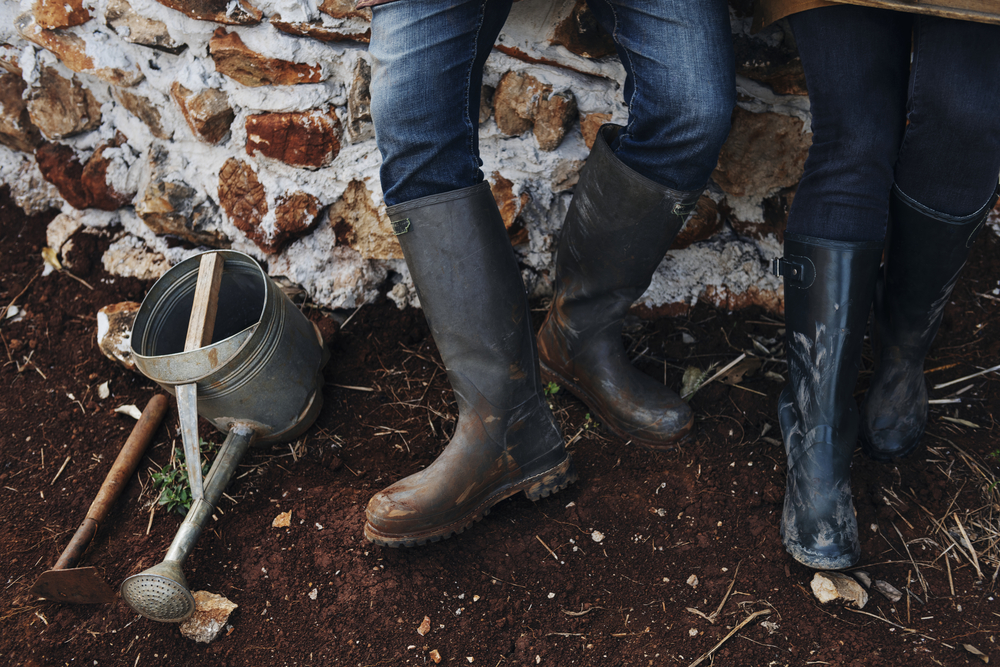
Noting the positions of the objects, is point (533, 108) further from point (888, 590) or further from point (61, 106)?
point (61, 106)

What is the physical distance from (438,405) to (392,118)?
0.83m

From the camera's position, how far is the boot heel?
1.47m

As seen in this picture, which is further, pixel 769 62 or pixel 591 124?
pixel 591 124

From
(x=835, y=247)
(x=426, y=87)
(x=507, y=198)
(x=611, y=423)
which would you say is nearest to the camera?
(x=426, y=87)

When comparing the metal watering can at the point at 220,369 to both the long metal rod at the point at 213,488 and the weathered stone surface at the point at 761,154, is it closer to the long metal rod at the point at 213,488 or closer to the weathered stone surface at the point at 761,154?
the long metal rod at the point at 213,488

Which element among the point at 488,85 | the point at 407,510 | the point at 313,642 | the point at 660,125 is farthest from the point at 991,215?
the point at 313,642

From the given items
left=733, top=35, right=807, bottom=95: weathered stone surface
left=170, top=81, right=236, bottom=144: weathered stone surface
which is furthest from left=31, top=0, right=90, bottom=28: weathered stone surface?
left=733, top=35, right=807, bottom=95: weathered stone surface

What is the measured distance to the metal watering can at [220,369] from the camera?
4.60ft

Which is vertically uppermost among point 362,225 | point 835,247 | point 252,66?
point 252,66

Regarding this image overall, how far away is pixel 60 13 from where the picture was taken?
74.2 inches

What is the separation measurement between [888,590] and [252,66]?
193 cm

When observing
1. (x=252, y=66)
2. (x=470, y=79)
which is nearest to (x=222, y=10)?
(x=252, y=66)

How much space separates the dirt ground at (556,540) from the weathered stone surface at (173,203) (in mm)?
534

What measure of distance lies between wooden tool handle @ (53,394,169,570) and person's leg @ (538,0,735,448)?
3.44 feet
